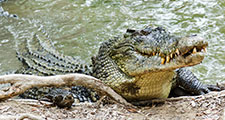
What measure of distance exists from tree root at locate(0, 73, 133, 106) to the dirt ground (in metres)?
0.10

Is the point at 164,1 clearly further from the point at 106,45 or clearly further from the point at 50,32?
the point at 106,45

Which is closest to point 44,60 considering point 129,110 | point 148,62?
point 129,110

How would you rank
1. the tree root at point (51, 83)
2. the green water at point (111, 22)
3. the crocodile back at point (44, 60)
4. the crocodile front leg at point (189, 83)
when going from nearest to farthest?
the tree root at point (51, 83) → the crocodile front leg at point (189, 83) → the crocodile back at point (44, 60) → the green water at point (111, 22)

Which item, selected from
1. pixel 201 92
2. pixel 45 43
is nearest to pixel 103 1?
pixel 45 43

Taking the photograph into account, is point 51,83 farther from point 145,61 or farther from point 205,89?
point 205,89

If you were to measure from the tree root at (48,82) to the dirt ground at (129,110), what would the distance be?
10 centimetres

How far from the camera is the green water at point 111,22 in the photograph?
5965mm

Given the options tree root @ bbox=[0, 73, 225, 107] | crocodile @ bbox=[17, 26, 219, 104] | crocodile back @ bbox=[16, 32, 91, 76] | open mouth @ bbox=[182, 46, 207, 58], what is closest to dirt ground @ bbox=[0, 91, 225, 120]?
Result: tree root @ bbox=[0, 73, 225, 107]

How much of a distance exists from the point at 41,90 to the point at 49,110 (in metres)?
1.38

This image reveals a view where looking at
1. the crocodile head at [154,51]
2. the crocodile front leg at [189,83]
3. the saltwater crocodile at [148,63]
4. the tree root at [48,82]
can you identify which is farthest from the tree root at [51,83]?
the crocodile front leg at [189,83]

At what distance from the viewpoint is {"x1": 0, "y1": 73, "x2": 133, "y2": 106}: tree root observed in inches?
115

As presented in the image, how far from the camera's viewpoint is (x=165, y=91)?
334cm

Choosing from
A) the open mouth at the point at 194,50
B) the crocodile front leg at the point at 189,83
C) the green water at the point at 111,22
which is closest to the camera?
the open mouth at the point at 194,50

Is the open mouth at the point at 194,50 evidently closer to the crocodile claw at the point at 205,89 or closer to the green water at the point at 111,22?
the crocodile claw at the point at 205,89
